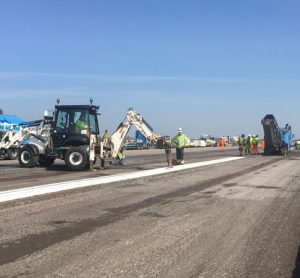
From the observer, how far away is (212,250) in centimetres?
606

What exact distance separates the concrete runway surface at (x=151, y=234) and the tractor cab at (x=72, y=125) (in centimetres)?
777

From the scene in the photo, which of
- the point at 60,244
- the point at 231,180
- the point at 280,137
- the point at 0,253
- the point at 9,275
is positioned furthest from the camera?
the point at 280,137

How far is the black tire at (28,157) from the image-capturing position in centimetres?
2012

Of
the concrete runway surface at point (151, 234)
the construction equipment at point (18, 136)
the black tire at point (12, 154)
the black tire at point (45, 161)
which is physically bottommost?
the concrete runway surface at point (151, 234)

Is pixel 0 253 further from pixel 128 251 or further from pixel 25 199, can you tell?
pixel 25 199

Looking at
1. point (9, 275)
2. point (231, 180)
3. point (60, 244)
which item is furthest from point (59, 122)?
point (9, 275)

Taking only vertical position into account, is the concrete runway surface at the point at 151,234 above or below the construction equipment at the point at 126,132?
below

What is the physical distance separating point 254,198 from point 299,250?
15.3 ft

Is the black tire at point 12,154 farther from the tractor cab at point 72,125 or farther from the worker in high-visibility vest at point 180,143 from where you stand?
the worker in high-visibility vest at point 180,143

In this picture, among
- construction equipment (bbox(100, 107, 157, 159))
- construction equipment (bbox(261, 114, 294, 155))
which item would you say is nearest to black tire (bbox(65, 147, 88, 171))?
construction equipment (bbox(100, 107, 157, 159))

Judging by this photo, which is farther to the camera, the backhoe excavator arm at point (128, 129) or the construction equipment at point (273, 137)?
the construction equipment at point (273, 137)

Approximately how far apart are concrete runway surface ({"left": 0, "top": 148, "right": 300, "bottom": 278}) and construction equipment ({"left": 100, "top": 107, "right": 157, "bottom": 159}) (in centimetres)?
895

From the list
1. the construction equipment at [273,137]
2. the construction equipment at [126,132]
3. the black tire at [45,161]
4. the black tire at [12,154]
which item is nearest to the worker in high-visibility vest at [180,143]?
the construction equipment at [126,132]

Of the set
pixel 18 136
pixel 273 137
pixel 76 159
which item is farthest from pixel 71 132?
pixel 273 137
